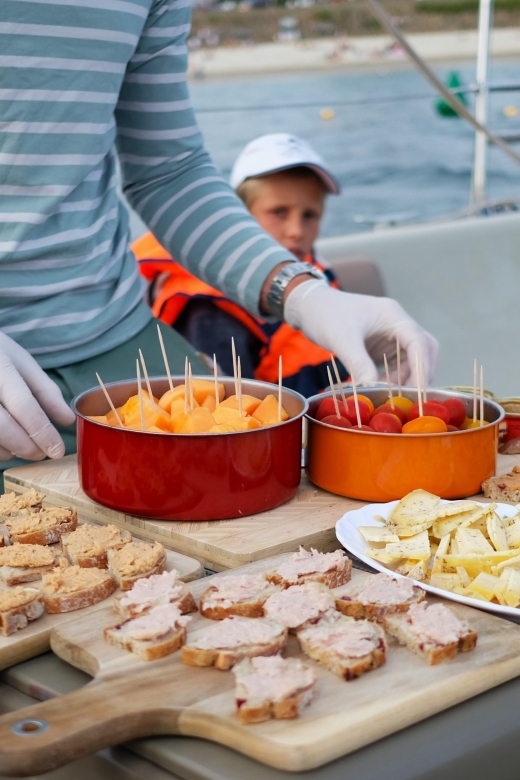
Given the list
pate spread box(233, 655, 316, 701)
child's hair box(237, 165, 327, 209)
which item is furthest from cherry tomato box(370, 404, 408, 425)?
child's hair box(237, 165, 327, 209)

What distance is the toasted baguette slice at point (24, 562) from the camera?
942mm

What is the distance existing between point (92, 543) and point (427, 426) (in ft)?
1.50

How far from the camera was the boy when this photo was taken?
9.61 feet

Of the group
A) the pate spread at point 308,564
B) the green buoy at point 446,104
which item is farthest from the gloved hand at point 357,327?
the green buoy at point 446,104

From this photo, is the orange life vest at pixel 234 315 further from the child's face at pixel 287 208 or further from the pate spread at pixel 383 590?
the pate spread at pixel 383 590

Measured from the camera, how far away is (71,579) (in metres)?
0.93

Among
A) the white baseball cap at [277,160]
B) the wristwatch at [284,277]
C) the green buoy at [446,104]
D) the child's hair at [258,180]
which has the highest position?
the green buoy at [446,104]

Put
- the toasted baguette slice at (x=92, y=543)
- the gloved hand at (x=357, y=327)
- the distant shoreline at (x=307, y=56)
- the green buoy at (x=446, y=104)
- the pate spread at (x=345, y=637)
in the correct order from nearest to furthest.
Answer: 1. the pate spread at (x=345, y=637)
2. the toasted baguette slice at (x=92, y=543)
3. the gloved hand at (x=357, y=327)
4. the green buoy at (x=446, y=104)
5. the distant shoreline at (x=307, y=56)

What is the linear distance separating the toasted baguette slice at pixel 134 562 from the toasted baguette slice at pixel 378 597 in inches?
7.9

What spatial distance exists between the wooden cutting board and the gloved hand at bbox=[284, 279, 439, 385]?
28.1 inches

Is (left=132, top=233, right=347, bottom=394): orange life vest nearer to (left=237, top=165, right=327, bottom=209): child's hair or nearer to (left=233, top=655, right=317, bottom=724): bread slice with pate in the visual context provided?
(left=237, top=165, right=327, bottom=209): child's hair

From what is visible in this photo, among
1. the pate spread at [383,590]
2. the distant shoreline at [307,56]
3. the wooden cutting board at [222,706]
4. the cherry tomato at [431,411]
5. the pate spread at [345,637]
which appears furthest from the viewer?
the distant shoreline at [307,56]

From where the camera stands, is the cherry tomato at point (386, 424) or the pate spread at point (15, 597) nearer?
the pate spread at point (15, 597)

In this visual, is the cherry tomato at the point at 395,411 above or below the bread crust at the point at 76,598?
above
